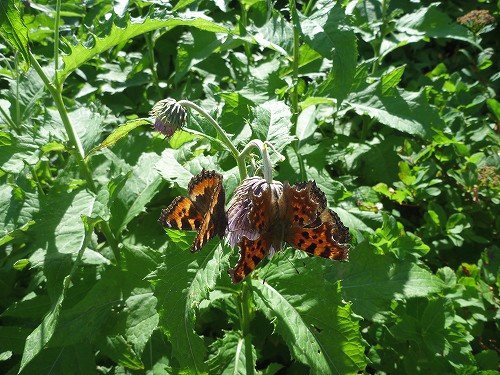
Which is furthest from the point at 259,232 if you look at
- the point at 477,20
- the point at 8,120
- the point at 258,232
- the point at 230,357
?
the point at 477,20

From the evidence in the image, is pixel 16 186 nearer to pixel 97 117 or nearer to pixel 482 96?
Answer: pixel 97 117

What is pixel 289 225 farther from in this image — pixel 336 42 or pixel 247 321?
pixel 336 42

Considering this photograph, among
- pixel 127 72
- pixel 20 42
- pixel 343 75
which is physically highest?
pixel 20 42

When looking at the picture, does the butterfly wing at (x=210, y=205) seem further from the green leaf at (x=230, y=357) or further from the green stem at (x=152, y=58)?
the green stem at (x=152, y=58)

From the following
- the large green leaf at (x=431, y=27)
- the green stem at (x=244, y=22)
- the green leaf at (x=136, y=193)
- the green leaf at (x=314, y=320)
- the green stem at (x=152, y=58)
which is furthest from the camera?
the green stem at (x=152, y=58)

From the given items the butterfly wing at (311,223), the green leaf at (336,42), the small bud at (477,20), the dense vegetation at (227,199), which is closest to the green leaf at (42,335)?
the dense vegetation at (227,199)

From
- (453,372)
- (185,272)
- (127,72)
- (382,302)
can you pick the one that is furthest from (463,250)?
(127,72)
